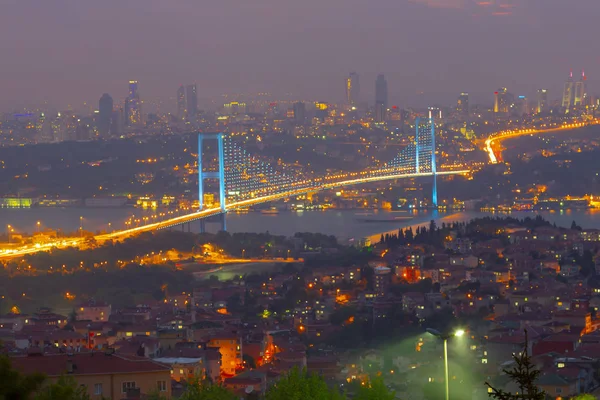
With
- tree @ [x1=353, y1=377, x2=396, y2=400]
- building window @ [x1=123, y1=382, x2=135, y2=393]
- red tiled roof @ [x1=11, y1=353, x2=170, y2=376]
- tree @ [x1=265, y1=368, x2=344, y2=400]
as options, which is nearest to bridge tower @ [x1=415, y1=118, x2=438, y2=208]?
red tiled roof @ [x1=11, y1=353, x2=170, y2=376]

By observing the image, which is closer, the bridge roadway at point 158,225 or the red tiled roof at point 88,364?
the red tiled roof at point 88,364

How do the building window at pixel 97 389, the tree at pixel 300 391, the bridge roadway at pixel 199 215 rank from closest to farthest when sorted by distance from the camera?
the tree at pixel 300 391 → the building window at pixel 97 389 → the bridge roadway at pixel 199 215

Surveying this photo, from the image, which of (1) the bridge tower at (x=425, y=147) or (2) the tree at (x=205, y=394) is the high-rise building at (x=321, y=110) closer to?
(1) the bridge tower at (x=425, y=147)

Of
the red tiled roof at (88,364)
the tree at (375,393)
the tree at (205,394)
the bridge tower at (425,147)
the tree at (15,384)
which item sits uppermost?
the tree at (15,384)

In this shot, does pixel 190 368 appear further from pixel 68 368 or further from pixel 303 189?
pixel 303 189

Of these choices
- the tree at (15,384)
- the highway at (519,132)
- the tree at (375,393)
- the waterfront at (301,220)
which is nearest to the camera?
the tree at (15,384)

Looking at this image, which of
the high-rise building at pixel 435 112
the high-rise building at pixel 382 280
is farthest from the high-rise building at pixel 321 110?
the high-rise building at pixel 382 280

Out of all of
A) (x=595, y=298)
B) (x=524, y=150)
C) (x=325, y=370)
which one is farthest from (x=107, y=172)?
(x=325, y=370)
